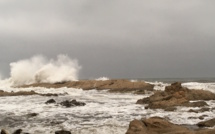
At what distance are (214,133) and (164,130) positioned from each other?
150 inches

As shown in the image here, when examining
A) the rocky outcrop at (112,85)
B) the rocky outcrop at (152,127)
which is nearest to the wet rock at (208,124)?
the rocky outcrop at (152,127)

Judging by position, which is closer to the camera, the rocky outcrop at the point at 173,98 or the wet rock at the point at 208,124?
the wet rock at the point at 208,124

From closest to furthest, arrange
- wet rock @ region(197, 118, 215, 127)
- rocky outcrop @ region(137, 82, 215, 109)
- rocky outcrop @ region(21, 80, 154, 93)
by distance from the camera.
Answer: wet rock @ region(197, 118, 215, 127), rocky outcrop @ region(137, 82, 215, 109), rocky outcrop @ region(21, 80, 154, 93)

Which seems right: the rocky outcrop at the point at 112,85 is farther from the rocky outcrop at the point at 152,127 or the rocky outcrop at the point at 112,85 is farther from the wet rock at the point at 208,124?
the rocky outcrop at the point at 152,127

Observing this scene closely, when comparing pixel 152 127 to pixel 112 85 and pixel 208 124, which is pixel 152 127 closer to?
pixel 208 124

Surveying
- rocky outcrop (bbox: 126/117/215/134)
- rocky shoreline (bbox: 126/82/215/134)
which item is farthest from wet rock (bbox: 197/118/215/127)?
rocky outcrop (bbox: 126/117/215/134)

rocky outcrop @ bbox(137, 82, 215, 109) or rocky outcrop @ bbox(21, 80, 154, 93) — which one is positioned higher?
rocky outcrop @ bbox(21, 80, 154, 93)

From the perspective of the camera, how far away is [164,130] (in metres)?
11.4

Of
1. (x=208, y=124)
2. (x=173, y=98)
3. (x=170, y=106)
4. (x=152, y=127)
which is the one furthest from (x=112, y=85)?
(x=152, y=127)

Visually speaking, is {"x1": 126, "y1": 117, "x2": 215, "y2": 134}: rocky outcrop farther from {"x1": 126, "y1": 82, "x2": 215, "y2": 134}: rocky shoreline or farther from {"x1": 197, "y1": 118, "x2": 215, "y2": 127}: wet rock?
{"x1": 197, "y1": 118, "x2": 215, "y2": 127}: wet rock

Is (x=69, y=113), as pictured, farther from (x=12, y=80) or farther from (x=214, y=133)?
(x=12, y=80)

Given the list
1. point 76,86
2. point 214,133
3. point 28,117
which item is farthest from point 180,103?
point 76,86

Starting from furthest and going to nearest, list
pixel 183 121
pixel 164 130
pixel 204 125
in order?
pixel 183 121 → pixel 204 125 → pixel 164 130

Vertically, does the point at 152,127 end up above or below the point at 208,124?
above
